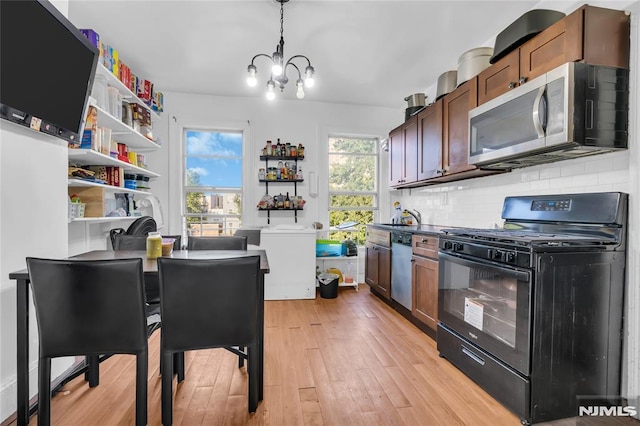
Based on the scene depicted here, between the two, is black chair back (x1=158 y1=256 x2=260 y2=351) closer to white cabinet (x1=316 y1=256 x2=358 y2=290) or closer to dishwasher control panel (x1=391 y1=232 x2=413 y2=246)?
dishwasher control panel (x1=391 y1=232 x2=413 y2=246)

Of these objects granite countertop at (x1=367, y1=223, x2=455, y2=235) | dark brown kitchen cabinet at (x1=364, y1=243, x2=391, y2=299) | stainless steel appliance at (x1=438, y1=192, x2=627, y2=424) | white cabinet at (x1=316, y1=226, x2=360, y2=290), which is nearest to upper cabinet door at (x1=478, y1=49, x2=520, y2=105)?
stainless steel appliance at (x1=438, y1=192, x2=627, y2=424)

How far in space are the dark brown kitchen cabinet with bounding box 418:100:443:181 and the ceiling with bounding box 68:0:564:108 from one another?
0.59 metres

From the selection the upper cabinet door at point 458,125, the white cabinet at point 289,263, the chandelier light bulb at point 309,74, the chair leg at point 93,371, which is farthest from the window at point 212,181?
the upper cabinet door at point 458,125

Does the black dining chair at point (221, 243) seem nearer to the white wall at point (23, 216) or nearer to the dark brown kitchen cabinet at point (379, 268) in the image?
the white wall at point (23, 216)

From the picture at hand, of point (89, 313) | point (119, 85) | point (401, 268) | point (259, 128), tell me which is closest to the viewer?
point (89, 313)

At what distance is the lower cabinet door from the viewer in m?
2.62

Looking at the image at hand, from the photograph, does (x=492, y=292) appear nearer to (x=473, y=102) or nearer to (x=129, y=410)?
(x=473, y=102)

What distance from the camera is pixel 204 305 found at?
1.59 metres

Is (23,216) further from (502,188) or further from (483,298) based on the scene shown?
(502,188)

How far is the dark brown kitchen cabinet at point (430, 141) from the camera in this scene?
313cm

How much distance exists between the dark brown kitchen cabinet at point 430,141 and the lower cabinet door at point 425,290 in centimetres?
97

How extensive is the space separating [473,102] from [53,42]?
2853 mm

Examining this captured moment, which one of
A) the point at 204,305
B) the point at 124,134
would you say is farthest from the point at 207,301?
the point at 124,134

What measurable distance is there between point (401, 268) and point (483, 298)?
1.33 m
